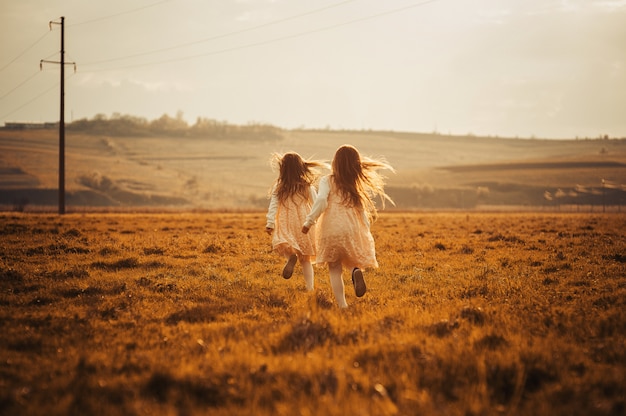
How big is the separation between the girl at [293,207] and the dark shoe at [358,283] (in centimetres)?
206

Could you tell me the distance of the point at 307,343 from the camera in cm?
584

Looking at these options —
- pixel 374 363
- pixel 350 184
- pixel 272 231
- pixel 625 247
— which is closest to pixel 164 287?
pixel 272 231

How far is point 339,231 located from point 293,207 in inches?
82.1

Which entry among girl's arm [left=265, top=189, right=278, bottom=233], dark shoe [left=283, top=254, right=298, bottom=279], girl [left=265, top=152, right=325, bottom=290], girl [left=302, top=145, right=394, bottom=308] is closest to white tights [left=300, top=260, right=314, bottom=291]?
girl [left=265, top=152, right=325, bottom=290]

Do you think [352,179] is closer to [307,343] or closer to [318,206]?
[318,206]

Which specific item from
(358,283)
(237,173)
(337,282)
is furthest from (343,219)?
→ (237,173)

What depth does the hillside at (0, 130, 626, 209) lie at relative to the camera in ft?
340

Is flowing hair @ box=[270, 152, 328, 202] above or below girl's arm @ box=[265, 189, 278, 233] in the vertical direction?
above

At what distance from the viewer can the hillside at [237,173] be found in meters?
104

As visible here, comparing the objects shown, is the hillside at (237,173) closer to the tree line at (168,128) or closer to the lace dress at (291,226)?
the tree line at (168,128)

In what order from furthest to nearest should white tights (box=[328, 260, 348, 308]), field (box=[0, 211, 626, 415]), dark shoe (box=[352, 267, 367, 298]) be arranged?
white tights (box=[328, 260, 348, 308]) < dark shoe (box=[352, 267, 367, 298]) < field (box=[0, 211, 626, 415])

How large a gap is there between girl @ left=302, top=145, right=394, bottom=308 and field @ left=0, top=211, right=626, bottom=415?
0.72 meters

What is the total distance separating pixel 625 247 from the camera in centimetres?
1755

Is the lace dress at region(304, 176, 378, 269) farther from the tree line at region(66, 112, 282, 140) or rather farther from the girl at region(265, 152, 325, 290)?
the tree line at region(66, 112, 282, 140)
